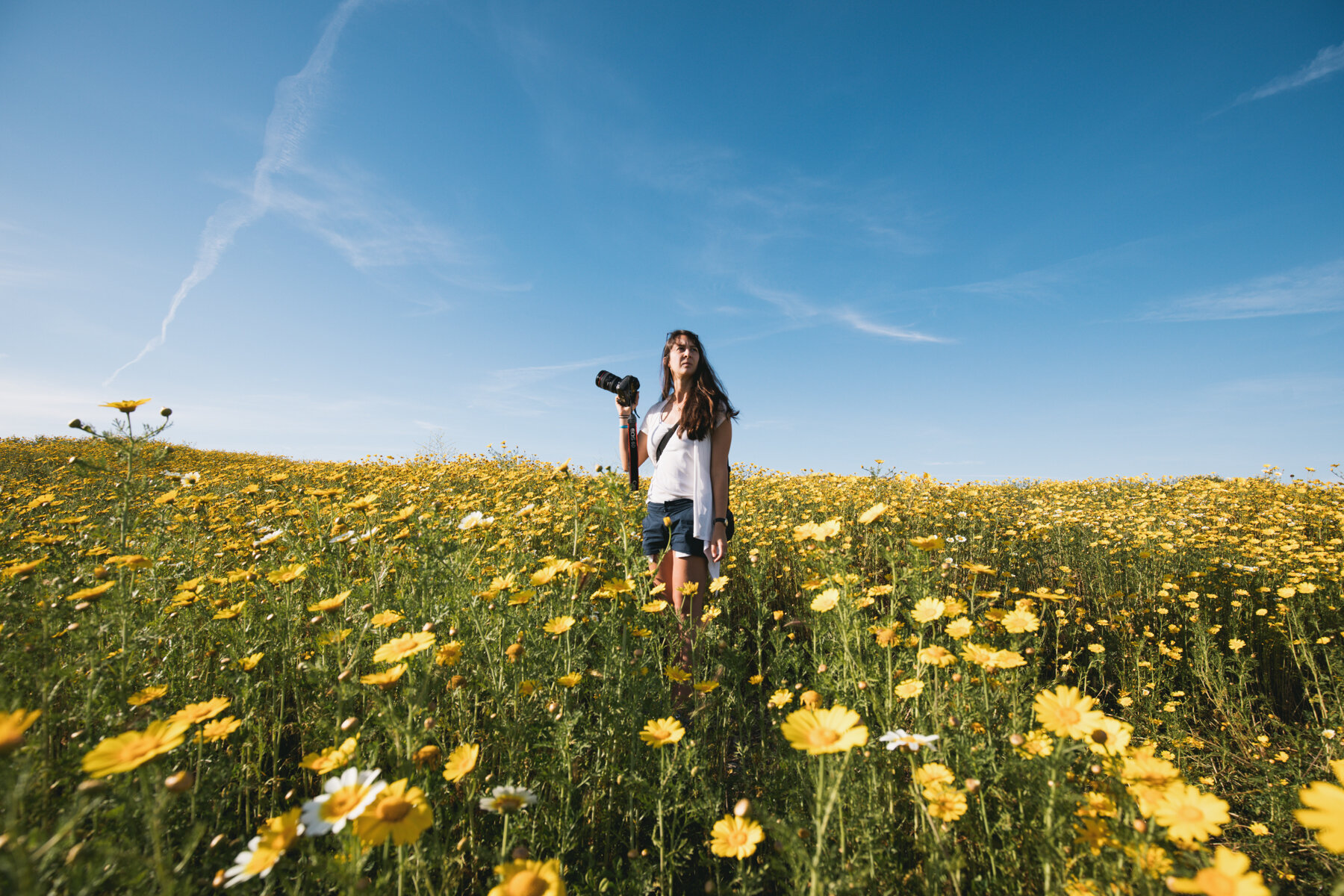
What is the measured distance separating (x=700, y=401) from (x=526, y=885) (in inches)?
99.7

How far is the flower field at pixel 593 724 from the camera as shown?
3.80 feet

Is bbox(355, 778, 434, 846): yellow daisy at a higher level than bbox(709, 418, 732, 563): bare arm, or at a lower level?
lower

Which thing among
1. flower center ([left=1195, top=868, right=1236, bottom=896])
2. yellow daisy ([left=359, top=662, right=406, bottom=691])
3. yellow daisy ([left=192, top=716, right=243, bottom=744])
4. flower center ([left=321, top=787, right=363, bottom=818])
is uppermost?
yellow daisy ([left=359, top=662, right=406, bottom=691])

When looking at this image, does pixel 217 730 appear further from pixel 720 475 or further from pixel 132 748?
pixel 720 475

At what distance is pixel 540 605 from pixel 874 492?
16.3 feet

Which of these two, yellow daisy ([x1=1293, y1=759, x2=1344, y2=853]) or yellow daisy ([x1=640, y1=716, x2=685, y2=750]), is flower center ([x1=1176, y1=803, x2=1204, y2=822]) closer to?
yellow daisy ([x1=1293, y1=759, x2=1344, y2=853])

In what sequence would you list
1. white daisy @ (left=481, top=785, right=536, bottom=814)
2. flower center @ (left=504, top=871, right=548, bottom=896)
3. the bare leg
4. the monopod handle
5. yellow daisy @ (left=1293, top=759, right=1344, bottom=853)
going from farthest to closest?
1. the monopod handle
2. the bare leg
3. white daisy @ (left=481, top=785, right=536, bottom=814)
4. flower center @ (left=504, top=871, right=548, bottom=896)
5. yellow daisy @ (left=1293, top=759, right=1344, bottom=853)

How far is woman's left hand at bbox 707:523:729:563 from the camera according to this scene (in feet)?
9.81

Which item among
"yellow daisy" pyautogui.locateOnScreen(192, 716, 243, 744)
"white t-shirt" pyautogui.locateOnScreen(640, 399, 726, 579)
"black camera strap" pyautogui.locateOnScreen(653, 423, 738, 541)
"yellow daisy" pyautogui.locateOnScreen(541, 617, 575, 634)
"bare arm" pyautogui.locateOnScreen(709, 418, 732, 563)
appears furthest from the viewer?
"black camera strap" pyautogui.locateOnScreen(653, 423, 738, 541)

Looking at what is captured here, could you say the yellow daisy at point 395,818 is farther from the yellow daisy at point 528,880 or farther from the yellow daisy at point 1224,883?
the yellow daisy at point 1224,883

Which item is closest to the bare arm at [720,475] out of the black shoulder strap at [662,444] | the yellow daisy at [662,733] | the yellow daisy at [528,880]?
the black shoulder strap at [662,444]

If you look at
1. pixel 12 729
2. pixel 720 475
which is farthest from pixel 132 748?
pixel 720 475

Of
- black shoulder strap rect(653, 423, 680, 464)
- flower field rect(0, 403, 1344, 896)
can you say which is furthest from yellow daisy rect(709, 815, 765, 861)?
black shoulder strap rect(653, 423, 680, 464)

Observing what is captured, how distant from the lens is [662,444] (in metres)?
3.36
